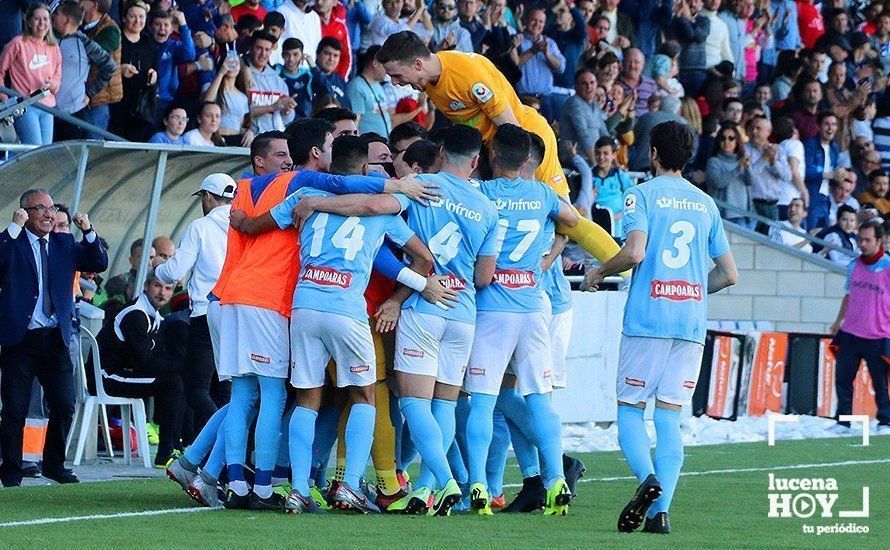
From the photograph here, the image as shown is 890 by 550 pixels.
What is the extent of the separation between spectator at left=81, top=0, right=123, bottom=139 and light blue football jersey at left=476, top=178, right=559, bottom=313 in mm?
6689

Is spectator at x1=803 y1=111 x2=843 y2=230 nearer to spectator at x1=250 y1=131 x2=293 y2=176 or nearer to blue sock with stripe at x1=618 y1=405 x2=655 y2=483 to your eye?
spectator at x1=250 y1=131 x2=293 y2=176

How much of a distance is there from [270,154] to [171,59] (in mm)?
6349

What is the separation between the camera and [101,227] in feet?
47.5

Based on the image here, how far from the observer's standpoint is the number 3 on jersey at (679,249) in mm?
8047

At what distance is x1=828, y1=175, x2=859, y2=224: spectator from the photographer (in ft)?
71.8

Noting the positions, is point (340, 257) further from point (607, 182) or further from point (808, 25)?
point (808, 25)

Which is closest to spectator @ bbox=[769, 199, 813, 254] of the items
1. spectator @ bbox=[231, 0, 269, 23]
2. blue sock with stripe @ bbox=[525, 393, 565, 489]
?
spectator @ bbox=[231, 0, 269, 23]

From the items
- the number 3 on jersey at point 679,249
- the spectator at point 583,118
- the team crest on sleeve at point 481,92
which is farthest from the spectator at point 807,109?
the number 3 on jersey at point 679,249

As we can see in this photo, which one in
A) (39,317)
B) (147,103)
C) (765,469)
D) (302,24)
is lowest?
(765,469)

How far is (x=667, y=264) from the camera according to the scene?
804 cm

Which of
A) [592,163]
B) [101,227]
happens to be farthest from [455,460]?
[592,163]

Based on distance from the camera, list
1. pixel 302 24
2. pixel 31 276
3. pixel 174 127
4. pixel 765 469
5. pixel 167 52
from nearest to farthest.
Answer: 1. pixel 31 276
2. pixel 765 469
3. pixel 174 127
4. pixel 167 52
5. pixel 302 24

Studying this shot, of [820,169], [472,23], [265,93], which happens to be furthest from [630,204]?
[820,169]

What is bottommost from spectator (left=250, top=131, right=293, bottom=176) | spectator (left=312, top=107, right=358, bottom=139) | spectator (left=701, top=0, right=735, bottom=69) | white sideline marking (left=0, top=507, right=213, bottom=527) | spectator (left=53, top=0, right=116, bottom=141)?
white sideline marking (left=0, top=507, right=213, bottom=527)
